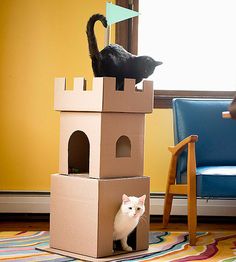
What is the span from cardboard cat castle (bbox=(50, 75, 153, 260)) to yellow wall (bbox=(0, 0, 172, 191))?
0.90 m

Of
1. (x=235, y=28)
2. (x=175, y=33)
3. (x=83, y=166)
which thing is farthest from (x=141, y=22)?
(x=83, y=166)

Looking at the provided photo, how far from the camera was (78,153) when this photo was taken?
3.32 metres

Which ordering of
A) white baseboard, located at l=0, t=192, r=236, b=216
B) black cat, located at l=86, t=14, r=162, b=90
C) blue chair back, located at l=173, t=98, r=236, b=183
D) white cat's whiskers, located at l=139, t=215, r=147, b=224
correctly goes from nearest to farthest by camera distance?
black cat, located at l=86, t=14, r=162, b=90 < white cat's whiskers, located at l=139, t=215, r=147, b=224 < blue chair back, located at l=173, t=98, r=236, b=183 < white baseboard, located at l=0, t=192, r=236, b=216

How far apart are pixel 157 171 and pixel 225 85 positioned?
80 centimetres

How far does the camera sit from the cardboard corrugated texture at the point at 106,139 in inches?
117

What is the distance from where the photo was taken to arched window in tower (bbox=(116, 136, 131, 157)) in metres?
3.16

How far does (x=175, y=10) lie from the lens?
13.9ft

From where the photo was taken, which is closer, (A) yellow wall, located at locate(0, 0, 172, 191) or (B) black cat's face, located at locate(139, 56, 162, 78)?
(B) black cat's face, located at locate(139, 56, 162, 78)

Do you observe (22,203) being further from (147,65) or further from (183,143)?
(147,65)

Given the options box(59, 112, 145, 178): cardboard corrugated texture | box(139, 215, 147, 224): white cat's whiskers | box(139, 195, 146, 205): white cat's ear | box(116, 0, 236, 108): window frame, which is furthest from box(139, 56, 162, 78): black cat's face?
box(116, 0, 236, 108): window frame

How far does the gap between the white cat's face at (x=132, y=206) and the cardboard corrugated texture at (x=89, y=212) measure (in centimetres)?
6

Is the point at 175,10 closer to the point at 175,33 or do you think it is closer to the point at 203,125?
the point at 175,33

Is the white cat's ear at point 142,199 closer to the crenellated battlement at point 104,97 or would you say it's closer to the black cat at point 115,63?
the crenellated battlement at point 104,97

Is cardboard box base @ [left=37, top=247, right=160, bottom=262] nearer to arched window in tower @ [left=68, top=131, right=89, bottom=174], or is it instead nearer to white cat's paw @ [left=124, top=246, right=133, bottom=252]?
white cat's paw @ [left=124, top=246, right=133, bottom=252]
